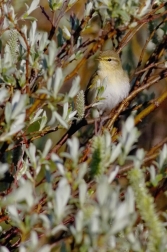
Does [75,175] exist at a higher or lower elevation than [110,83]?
higher

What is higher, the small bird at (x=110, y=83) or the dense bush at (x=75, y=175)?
the dense bush at (x=75, y=175)

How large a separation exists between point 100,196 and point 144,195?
11 cm

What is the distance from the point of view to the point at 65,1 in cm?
220

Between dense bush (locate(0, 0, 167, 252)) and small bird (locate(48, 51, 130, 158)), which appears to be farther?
small bird (locate(48, 51, 130, 158))

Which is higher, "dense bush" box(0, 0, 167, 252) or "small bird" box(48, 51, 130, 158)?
"dense bush" box(0, 0, 167, 252)

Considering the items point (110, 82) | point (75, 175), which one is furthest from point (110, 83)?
point (75, 175)

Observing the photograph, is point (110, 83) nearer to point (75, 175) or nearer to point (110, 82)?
point (110, 82)

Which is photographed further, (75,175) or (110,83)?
(110,83)

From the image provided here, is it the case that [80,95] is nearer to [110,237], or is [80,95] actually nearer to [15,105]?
[15,105]

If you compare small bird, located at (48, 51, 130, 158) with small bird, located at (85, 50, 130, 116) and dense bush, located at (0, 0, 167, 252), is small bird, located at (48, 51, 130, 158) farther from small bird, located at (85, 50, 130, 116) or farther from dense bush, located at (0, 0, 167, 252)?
dense bush, located at (0, 0, 167, 252)

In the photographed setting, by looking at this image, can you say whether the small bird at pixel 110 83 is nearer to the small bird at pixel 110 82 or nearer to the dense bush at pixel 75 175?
the small bird at pixel 110 82

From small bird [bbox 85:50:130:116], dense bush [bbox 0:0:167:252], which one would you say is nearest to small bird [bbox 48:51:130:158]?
small bird [bbox 85:50:130:116]

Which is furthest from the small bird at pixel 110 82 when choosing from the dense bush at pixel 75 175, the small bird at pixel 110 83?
the dense bush at pixel 75 175

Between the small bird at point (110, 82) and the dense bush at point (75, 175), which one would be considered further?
the small bird at point (110, 82)
